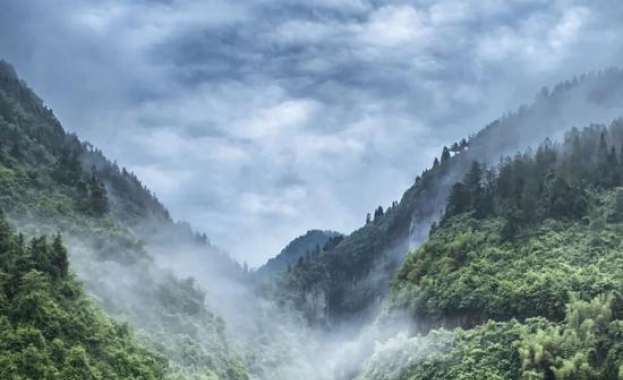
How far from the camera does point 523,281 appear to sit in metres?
85.1

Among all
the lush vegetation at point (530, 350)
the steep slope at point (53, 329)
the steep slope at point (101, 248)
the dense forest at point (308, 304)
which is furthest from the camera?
the steep slope at point (101, 248)

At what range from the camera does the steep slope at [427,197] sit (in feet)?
518

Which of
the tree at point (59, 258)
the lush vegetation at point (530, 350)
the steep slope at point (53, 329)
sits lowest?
the lush vegetation at point (530, 350)

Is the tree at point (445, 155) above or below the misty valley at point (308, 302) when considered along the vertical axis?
above

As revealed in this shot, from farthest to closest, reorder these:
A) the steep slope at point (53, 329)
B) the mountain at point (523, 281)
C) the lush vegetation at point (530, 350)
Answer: the mountain at point (523, 281)
the lush vegetation at point (530, 350)
the steep slope at point (53, 329)

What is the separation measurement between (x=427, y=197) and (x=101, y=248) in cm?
7651

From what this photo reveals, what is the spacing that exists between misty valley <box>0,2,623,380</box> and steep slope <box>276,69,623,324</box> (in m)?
0.96

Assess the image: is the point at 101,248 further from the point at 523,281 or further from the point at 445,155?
the point at 445,155

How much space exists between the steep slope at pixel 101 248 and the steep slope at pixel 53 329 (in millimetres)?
9178

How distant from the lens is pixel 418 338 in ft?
292

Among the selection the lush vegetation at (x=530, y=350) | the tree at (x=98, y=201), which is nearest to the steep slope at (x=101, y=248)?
the tree at (x=98, y=201)

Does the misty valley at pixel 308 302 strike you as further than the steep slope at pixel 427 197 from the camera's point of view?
No

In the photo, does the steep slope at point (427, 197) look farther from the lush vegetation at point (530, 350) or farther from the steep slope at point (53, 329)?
the steep slope at point (53, 329)

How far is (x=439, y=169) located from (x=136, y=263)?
3116 inches
